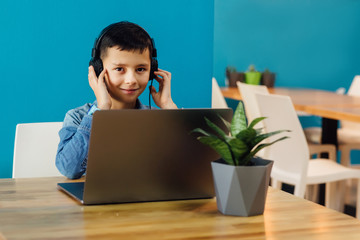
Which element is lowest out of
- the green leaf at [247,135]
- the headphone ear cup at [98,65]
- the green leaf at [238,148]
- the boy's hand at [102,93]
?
the green leaf at [238,148]

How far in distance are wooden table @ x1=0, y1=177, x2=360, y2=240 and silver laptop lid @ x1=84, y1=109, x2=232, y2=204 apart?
33mm

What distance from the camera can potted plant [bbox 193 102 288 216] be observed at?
4.51ft

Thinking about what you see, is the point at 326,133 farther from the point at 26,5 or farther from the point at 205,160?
the point at 205,160

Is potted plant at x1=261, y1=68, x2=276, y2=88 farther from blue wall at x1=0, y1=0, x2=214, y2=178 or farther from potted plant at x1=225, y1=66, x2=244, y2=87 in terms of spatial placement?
blue wall at x1=0, y1=0, x2=214, y2=178

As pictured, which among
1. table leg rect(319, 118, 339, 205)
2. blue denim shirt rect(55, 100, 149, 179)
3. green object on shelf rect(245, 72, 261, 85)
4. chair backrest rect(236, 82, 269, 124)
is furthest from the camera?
green object on shelf rect(245, 72, 261, 85)

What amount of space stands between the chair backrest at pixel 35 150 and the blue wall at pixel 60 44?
29cm

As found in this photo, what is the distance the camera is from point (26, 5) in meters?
2.32

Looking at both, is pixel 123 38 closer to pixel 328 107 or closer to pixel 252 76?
pixel 328 107

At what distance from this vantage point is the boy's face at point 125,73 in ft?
6.42

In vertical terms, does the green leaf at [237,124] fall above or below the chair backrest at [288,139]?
above

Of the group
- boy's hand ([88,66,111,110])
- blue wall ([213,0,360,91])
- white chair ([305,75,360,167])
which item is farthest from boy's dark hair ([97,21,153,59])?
blue wall ([213,0,360,91])

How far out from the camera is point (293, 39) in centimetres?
637

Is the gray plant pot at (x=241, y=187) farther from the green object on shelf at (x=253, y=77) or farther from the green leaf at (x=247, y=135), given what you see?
the green object on shelf at (x=253, y=77)

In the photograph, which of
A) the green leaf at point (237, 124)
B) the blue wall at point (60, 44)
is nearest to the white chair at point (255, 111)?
the blue wall at point (60, 44)
